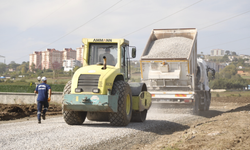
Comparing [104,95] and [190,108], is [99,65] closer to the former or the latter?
[104,95]

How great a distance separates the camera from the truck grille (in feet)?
29.1

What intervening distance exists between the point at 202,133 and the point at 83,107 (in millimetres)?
3378

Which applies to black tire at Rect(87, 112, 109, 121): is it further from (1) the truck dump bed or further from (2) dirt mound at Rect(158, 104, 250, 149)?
(1) the truck dump bed

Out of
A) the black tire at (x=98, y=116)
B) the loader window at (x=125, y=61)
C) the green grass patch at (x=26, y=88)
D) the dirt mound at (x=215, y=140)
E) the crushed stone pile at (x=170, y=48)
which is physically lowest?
the dirt mound at (x=215, y=140)

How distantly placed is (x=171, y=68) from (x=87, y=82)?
22.6 ft

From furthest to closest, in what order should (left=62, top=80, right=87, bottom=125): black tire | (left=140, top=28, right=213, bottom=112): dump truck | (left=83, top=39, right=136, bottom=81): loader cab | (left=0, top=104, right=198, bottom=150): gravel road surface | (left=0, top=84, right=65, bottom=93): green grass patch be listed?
(left=0, top=84, right=65, bottom=93): green grass patch < (left=140, top=28, right=213, bottom=112): dump truck < (left=83, top=39, right=136, bottom=81): loader cab < (left=62, top=80, right=87, bottom=125): black tire < (left=0, top=104, right=198, bottom=150): gravel road surface

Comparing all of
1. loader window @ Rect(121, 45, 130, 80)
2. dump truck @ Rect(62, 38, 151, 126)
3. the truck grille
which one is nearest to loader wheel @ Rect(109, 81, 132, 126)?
dump truck @ Rect(62, 38, 151, 126)

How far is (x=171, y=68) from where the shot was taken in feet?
49.1

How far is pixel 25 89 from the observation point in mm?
34094

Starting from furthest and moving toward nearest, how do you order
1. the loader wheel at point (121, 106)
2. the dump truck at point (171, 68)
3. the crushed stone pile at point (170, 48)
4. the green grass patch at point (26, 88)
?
the green grass patch at point (26, 88) → the crushed stone pile at point (170, 48) → the dump truck at point (171, 68) → the loader wheel at point (121, 106)

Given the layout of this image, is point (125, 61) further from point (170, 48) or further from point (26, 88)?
point (26, 88)

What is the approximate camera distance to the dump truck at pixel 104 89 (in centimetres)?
875

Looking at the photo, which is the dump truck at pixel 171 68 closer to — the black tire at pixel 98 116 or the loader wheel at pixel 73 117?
the black tire at pixel 98 116

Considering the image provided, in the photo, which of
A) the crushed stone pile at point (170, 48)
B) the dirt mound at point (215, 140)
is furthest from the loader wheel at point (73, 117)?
the crushed stone pile at point (170, 48)
